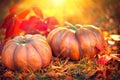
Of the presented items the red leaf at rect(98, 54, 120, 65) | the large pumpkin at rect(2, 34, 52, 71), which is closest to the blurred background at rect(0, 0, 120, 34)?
the red leaf at rect(98, 54, 120, 65)

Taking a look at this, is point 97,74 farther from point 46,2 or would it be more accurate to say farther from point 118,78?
point 46,2

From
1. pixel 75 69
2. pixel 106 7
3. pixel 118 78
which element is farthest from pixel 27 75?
pixel 106 7

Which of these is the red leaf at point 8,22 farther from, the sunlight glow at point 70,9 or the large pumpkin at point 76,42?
the sunlight glow at point 70,9

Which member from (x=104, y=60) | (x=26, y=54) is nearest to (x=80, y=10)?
(x=104, y=60)

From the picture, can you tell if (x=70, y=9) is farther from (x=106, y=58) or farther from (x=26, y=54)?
(x=26, y=54)

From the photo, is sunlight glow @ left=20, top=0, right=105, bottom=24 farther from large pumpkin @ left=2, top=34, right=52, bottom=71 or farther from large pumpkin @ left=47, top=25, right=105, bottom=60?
large pumpkin @ left=2, top=34, right=52, bottom=71

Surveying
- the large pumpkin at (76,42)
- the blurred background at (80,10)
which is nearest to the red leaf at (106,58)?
the large pumpkin at (76,42)
